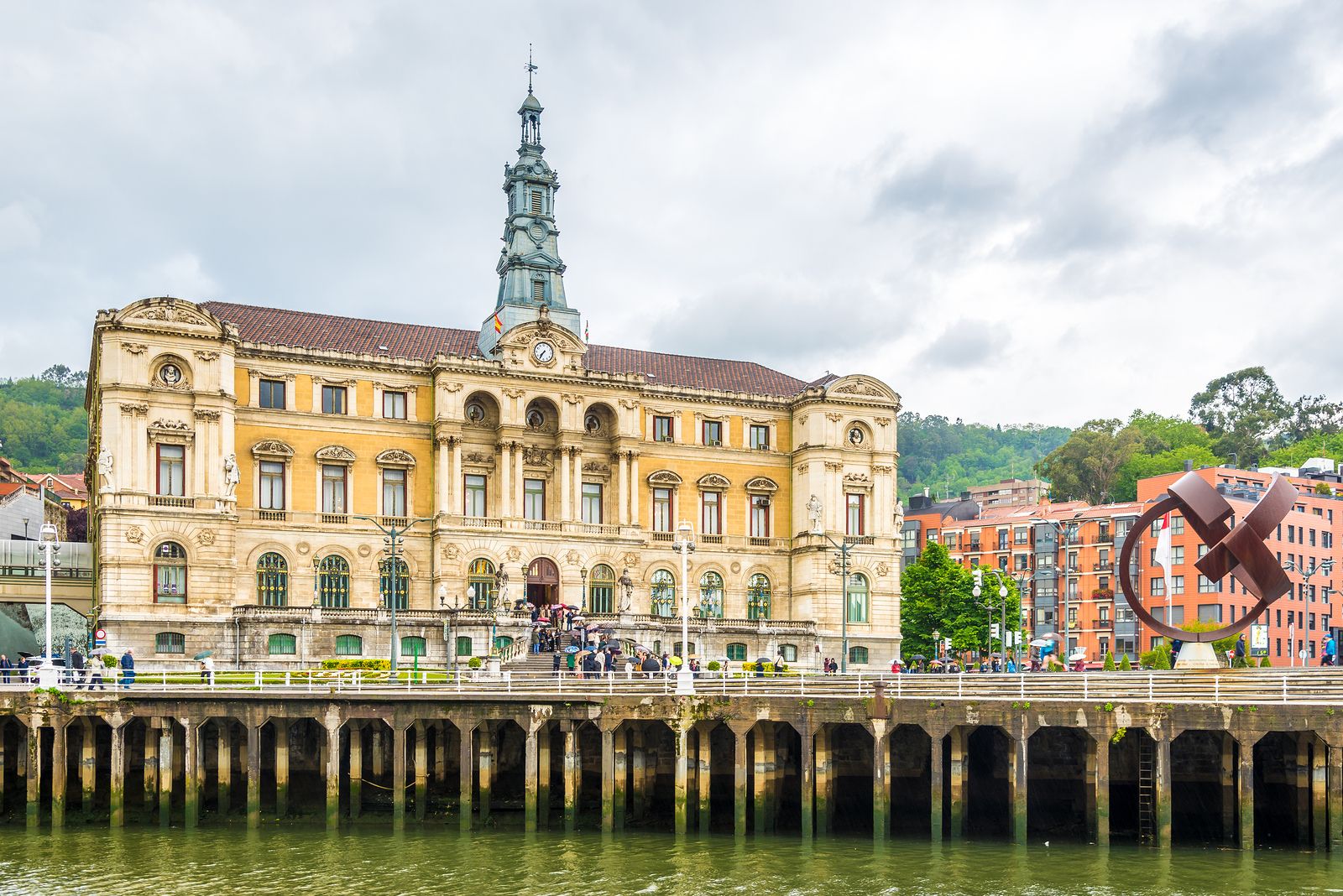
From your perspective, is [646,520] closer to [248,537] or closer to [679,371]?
[679,371]

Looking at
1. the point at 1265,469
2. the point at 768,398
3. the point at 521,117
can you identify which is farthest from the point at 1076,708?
the point at 1265,469

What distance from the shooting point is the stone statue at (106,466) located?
80.7 meters

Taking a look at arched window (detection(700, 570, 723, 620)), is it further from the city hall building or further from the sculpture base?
the sculpture base

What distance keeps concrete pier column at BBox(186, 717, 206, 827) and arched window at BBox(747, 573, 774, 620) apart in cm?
4896

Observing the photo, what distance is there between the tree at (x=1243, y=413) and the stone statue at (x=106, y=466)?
129 meters

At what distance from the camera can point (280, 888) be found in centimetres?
4362

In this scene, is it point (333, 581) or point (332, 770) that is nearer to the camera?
point (332, 770)

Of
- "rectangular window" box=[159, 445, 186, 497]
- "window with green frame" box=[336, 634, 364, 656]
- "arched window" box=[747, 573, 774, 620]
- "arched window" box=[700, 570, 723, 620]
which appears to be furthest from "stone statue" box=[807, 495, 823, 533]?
"rectangular window" box=[159, 445, 186, 497]

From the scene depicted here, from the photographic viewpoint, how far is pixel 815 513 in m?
98.3

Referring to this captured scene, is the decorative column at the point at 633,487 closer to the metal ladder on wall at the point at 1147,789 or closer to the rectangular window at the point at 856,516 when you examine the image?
the rectangular window at the point at 856,516

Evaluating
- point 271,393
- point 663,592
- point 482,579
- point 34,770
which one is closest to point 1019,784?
point 34,770

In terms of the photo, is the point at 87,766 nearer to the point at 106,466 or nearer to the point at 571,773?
the point at 571,773

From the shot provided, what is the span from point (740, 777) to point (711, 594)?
4486 centimetres

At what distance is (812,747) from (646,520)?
44.4 meters
